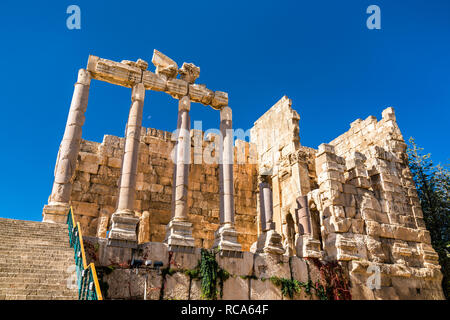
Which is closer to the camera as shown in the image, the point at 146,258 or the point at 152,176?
the point at 146,258

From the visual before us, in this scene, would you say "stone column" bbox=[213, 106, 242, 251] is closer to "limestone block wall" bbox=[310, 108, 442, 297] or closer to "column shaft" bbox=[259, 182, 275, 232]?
"column shaft" bbox=[259, 182, 275, 232]

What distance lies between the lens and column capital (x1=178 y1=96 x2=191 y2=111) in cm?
1429

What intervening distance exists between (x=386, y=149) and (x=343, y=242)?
540 cm

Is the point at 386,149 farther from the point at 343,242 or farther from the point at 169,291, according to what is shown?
the point at 169,291

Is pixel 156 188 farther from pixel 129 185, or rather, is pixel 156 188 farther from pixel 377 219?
pixel 377 219

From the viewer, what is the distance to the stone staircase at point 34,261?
7254 millimetres

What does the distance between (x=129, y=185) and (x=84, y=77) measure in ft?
14.3

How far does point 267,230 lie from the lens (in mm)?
13203

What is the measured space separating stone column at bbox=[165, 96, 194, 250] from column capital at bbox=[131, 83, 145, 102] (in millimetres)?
1518

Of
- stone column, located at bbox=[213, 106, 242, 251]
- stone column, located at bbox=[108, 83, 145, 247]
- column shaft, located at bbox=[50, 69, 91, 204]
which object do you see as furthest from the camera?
stone column, located at bbox=[213, 106, 242, 251]

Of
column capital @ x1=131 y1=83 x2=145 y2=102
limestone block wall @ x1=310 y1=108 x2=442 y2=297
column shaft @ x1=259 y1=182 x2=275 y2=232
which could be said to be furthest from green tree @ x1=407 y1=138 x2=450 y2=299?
column capital @ x1=131 y1=83 x2=145 y2=102

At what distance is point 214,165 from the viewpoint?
18.9 m
